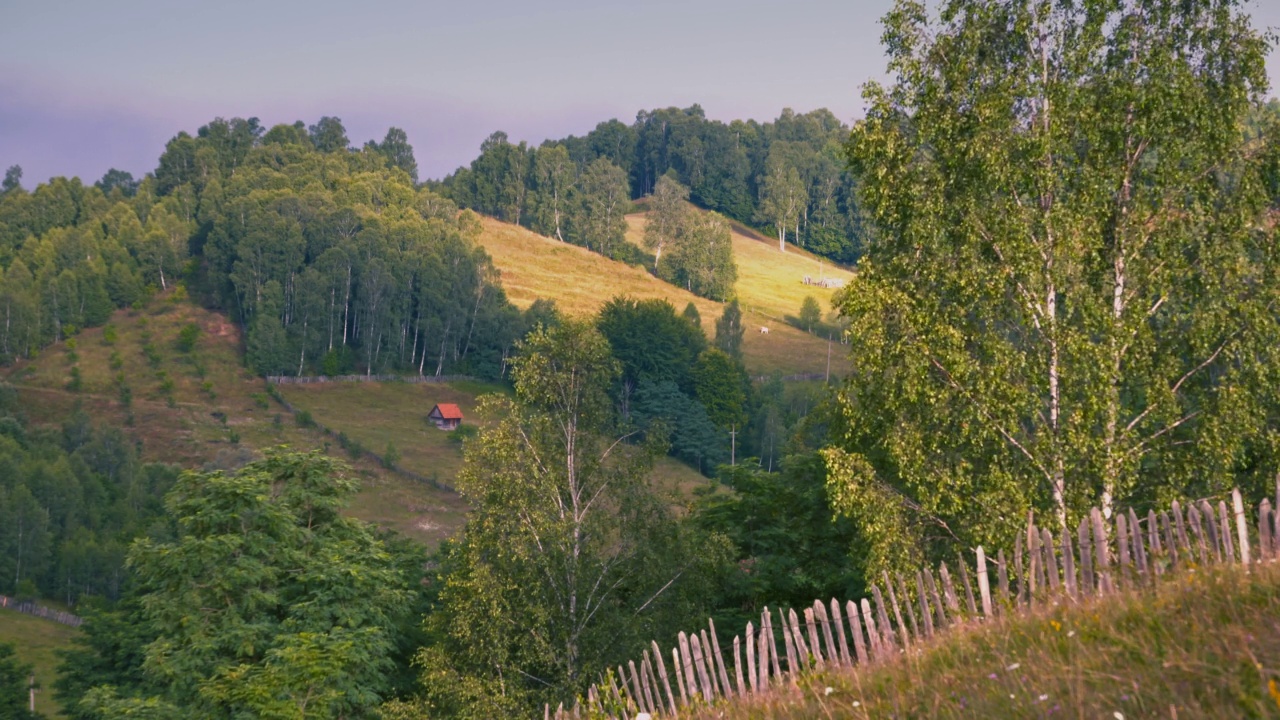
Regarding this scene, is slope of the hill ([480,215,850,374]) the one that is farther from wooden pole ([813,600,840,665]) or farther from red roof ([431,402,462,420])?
wooden pole ([813,600,840,665])

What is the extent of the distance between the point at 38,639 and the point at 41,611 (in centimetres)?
A: 845

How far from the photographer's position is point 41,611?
3351 inches

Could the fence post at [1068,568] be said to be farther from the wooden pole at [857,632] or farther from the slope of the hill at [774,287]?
the slope of the hill at [774,287]

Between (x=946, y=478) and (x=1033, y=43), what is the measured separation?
Answer: 870 centimetres

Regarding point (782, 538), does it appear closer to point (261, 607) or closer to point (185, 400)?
point (261, 607)

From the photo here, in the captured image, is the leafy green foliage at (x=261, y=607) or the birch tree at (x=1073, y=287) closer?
the birch tree at (x=1073, y=287)

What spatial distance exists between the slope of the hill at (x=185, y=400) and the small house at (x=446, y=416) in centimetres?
565

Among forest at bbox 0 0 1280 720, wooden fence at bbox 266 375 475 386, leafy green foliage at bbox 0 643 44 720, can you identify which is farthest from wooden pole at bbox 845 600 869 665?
wooden fence at bbox 266 375 475 386

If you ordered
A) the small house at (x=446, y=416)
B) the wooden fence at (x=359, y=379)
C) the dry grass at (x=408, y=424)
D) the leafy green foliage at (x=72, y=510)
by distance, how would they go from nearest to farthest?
the leafy green foliage at (x=72, y=510), the dry grass at (x=408, y=424), the small house at (x=446, y=416), the wooden fence at (x=359, y=379)

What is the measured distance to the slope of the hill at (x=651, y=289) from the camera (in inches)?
5571

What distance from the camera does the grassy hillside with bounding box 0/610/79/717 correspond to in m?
67.6

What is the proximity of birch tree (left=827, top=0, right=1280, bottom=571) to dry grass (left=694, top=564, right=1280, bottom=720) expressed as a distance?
9.72 m

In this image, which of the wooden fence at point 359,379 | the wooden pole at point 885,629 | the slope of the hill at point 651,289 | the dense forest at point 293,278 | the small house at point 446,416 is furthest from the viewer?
the slope of the hill at point 651,289

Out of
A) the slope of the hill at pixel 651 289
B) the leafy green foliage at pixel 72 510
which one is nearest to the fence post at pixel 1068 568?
the leafy green foliage at pixel 72 510
